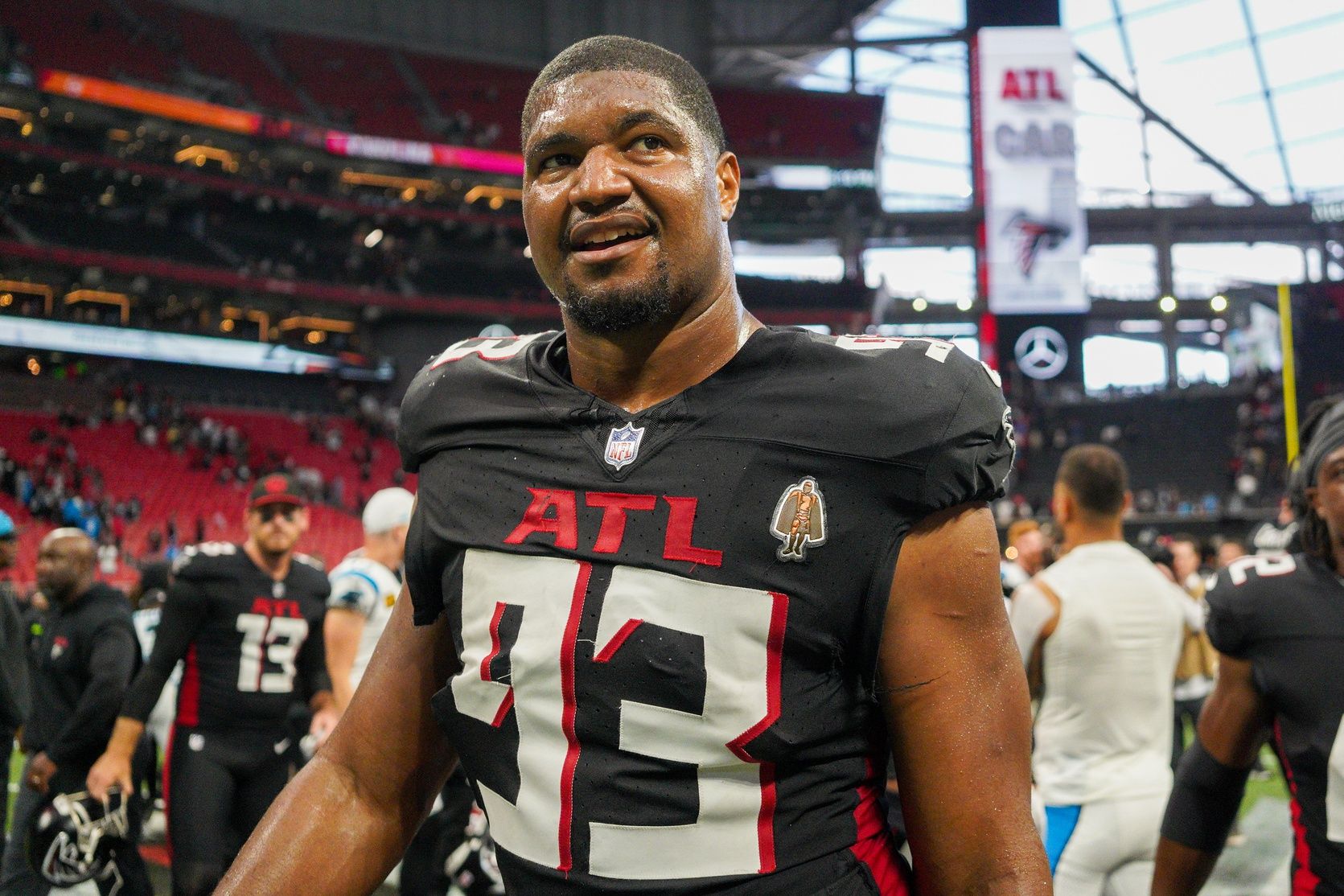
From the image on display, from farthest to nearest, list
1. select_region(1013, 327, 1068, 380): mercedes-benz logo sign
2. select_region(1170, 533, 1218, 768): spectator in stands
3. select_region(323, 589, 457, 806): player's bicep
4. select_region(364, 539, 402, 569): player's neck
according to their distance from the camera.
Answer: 1. select_region(1013, 327, 1068, 380): mercedes-benz logo sign
2. select_region(1170, 533, 1218, 768): spectator in stands
3. select_region(364, 539, 402, 569): player's neck
4. select_region(323, 589, 457, 806): player's bicep

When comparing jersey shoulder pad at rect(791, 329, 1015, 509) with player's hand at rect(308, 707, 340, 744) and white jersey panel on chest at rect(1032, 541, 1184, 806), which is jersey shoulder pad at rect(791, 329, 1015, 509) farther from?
player's hand at rect(308, 707, 340, 744)

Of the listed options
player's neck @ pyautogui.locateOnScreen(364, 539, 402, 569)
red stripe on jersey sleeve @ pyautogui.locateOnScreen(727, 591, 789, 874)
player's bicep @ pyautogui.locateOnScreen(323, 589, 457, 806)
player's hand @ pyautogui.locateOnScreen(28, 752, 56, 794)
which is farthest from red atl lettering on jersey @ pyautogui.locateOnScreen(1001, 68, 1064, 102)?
red stripe on jersey sleeve @ pyautogui.locateOnScreen(727, 591, 789, 874)

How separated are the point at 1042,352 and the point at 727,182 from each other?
88.0 feet

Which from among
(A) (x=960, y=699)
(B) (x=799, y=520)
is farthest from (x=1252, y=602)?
(B) (x=799, y=520)

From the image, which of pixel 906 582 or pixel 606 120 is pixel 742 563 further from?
pixel 606 120

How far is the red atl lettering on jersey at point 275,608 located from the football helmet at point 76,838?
0.87 meters

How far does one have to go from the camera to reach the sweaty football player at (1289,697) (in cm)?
229

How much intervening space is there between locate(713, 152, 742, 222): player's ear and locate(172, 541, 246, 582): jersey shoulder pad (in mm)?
3891

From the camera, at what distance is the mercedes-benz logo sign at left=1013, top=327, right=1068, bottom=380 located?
2708cm

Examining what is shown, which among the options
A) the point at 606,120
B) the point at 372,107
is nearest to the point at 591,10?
the point at 372,107

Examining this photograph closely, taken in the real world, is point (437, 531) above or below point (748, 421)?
below

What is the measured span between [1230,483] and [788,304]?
13.9m

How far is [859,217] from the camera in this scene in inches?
1580

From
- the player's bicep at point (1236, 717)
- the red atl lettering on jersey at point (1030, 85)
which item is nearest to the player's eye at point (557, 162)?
the player's bicep at point (1236, 717)
